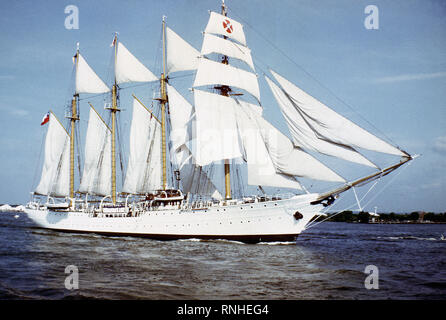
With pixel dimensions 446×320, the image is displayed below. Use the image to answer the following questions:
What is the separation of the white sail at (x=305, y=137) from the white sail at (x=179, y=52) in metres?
15.1

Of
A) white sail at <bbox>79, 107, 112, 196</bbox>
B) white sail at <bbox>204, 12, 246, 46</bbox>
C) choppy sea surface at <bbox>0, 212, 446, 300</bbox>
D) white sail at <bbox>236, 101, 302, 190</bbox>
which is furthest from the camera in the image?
white sail at <bbox>79, 107, 112, 196</bbox>

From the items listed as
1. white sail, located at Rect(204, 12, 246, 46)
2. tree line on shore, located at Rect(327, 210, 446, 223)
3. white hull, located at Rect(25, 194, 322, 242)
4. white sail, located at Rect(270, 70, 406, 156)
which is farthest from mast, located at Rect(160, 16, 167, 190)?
tree line on shore, located at Rect(327, 210, 446, 223)

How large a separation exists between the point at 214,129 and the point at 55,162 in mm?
23290

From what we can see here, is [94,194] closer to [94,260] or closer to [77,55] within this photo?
[77,55]

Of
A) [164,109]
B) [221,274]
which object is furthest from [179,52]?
[221,274]

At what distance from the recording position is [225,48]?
38719 millimetres

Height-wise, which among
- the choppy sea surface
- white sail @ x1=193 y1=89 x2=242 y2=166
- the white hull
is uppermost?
white sail @ x1=193 y1=89 x2=242 y2=166

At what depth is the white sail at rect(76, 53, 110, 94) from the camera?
1940 inches

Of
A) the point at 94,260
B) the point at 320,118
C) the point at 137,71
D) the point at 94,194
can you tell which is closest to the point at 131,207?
the point at 94,194

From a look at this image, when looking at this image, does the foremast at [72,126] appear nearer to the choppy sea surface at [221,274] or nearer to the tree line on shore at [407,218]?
the choppy sea surface at [221,274]

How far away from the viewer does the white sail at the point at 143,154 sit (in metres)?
44.3

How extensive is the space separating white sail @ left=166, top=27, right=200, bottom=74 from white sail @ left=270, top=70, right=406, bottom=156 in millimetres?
17641

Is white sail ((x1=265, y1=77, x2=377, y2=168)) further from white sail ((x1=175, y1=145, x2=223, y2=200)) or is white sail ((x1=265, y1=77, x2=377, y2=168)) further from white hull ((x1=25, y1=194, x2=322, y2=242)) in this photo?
white sail ((x1=175, y1=145, x2=223, y2=200))

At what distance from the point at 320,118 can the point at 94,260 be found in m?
17.5
